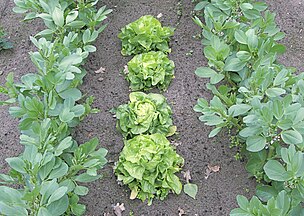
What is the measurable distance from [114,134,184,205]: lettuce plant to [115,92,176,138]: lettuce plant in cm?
15

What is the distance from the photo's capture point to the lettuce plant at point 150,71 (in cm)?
312

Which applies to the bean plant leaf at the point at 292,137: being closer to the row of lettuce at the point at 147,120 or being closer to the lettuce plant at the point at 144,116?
the row of lettuce at the point at 147,120

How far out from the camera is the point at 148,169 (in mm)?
2582

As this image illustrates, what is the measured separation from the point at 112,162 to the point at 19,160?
0.82 m

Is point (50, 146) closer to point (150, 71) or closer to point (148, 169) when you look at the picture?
point (148, 169)

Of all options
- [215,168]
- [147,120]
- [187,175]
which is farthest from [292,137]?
[147,120]

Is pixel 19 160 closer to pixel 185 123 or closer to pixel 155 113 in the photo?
pixel 155 113

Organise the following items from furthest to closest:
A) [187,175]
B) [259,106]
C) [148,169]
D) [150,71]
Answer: [150,71] < [187,175] < [148,169] < [259,106]

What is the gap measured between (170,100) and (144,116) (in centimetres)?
Answer: 37

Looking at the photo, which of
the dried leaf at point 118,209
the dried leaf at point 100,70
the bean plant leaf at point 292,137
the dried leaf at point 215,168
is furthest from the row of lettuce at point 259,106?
the dried leaf at point 100,70

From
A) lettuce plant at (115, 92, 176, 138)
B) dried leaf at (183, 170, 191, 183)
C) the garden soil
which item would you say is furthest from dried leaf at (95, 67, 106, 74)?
dried leaf at (183, 170, 191, 183)

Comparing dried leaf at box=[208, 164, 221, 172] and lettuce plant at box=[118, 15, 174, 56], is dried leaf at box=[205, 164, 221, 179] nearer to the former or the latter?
dried leaf at box=[208, 164, 221, 172]

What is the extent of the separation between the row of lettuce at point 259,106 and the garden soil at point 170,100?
19 cm

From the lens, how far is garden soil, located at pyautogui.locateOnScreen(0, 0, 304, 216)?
2.62 meters
